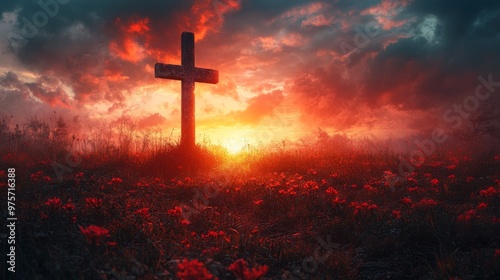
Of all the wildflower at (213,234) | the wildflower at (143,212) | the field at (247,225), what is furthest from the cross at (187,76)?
the wildflower at (213,234)

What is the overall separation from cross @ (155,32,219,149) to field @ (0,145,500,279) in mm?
1851

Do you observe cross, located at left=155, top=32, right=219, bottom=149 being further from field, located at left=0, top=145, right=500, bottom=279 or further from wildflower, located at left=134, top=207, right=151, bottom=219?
wildflower, located at left=134, top=207, right=151, bottom=219

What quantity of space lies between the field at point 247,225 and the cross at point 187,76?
1.85 metres

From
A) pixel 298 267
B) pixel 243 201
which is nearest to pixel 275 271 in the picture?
pixel 298 267

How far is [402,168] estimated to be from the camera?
1006cm

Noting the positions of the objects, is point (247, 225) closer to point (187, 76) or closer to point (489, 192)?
point (489, 192)

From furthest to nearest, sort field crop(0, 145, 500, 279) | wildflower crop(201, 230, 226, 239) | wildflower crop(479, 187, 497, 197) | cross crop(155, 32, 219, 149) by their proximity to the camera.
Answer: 1. cross crop(155, 32, 219, 149)
2. wildflower crop(479, 187, 497, 197)
3. wildflower crop(201, 230, 226, 239)
4. field crop(0, 145, 500, 279)

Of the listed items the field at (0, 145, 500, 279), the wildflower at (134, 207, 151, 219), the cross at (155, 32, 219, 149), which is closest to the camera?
the field at (0, 145, 500, 279)

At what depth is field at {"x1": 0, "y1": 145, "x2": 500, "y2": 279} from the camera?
337cm

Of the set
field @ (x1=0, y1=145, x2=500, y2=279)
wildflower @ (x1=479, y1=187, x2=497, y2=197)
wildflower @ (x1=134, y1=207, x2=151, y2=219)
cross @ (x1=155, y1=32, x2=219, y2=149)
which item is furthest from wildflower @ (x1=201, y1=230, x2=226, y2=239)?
cross @ (x1=155, y1=32, x2=219, y2=149)

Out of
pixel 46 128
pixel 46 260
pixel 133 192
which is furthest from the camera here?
pixel 46 128

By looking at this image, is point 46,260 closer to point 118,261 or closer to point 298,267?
point 118,261

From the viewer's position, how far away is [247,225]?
223 inches

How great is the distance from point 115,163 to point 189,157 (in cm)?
214
